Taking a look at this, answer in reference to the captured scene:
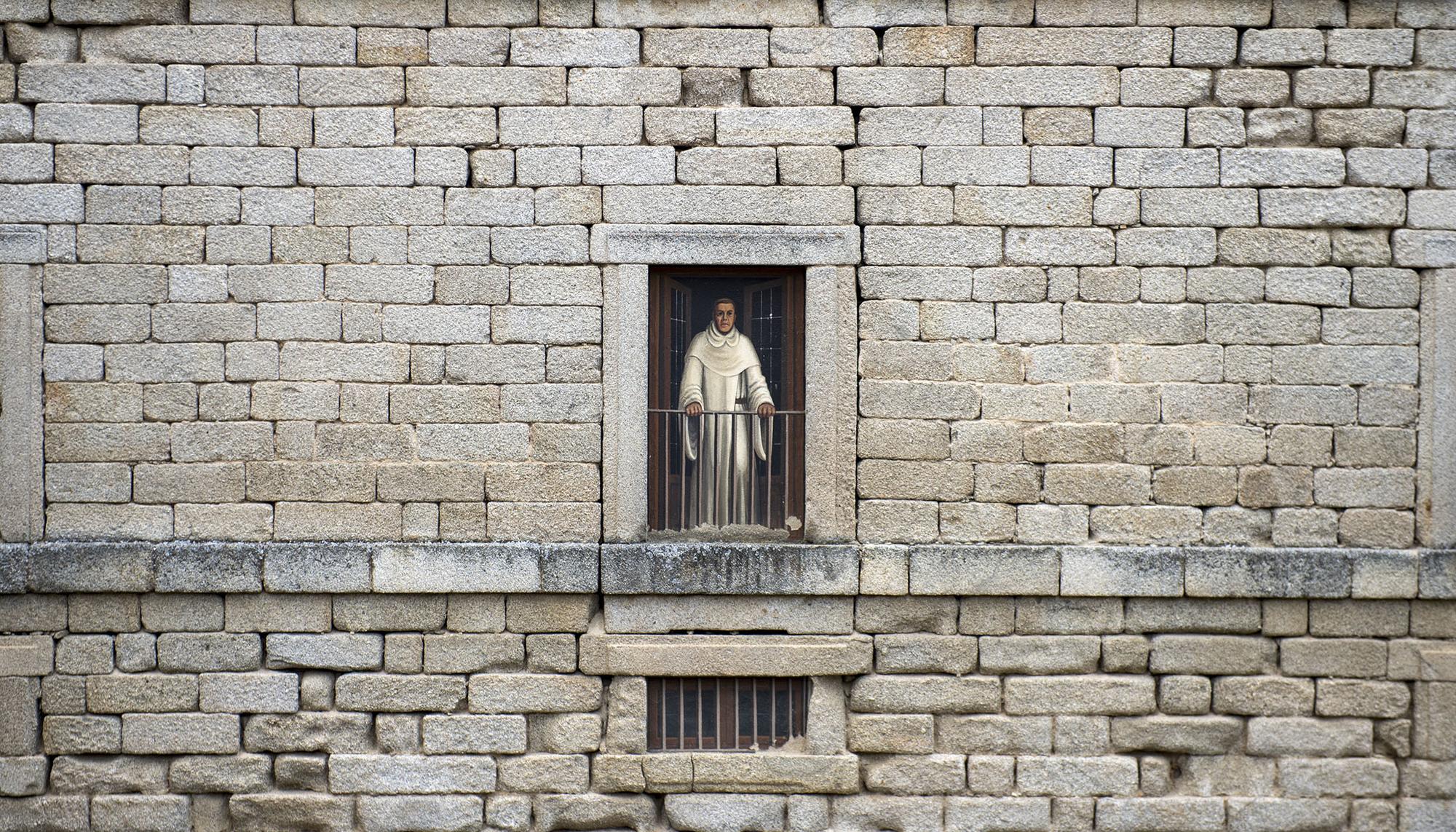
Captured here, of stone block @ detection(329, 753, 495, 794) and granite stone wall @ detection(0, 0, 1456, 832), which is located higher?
granite stone wall @ detection(0, 0, 1456, 832)

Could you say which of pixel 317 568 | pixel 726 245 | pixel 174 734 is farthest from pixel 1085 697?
pixel 174 734

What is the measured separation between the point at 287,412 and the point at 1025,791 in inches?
167

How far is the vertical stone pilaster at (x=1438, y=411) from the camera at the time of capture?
5.05 m

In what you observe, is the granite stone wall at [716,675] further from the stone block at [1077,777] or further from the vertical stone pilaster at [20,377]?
the vertical stone pilaster at [20,377]

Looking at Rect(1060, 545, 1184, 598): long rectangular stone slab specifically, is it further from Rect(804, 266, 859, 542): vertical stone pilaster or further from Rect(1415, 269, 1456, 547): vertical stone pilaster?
Rect(1415, 269, 1456, 547): vertical stone pilaster

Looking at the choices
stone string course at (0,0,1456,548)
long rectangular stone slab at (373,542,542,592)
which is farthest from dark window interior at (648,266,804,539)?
long rectangular stone slab at (373,542,542,592)

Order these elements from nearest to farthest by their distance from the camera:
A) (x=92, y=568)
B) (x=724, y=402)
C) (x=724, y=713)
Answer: (x=92, y=568) → (x=724, y=713) → (x=724, y=402)

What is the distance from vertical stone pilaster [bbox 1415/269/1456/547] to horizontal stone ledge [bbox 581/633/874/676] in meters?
2.97

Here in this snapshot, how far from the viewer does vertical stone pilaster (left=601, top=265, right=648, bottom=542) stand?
5.09m

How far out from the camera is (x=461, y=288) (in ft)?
16.7

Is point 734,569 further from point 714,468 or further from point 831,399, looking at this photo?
point 831,399

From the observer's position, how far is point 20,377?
5.04m

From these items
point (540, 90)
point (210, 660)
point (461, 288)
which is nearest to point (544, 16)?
point (540, 90)

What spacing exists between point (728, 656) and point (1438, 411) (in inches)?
150
